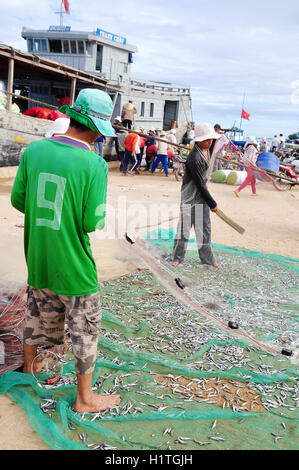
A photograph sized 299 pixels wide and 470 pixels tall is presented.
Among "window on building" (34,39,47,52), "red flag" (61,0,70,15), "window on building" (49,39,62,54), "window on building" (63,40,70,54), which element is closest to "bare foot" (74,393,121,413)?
"window on building" (63,40,70,54)

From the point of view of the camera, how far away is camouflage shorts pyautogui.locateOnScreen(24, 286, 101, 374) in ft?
8.34

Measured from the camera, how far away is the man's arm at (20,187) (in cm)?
249

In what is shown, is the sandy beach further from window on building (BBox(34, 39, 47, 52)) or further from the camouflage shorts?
window on building (BBox(34, 39, 47, 52))

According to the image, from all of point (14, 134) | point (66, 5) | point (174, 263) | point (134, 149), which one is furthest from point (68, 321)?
point (66, 5)

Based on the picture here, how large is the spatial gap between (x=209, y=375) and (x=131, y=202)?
781 cm

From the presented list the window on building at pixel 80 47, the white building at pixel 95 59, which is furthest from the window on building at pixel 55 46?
the window on building at pixel 80 47

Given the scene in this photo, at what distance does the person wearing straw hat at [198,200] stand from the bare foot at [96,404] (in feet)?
11.5

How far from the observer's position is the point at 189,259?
21.9ft

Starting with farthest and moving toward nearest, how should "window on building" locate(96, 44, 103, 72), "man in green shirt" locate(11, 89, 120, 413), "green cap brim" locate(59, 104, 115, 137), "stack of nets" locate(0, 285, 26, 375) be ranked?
"window on building" locate(96, 44, 103, 72) < "stack of nets" locate(0, 285, 26, 375) < "green cap brim" locate(59, 104, 115, 137) < "man in green shirt" locate(11, 89, 120, 413)

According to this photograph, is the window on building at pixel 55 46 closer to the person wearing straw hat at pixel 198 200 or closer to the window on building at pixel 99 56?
the window on building at pixel 99 56

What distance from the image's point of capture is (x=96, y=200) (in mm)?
2400

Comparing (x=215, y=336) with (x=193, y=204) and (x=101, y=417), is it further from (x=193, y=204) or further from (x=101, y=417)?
(x=193, y=204)

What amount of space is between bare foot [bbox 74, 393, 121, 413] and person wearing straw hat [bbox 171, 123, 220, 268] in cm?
352
